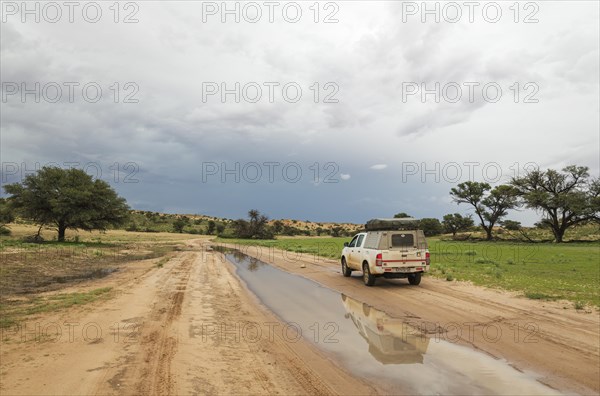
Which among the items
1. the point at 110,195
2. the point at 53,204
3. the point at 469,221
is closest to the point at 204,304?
the point at 53,204

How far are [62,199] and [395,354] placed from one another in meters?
41.5

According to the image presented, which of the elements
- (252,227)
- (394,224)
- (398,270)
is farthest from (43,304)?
(252,227)

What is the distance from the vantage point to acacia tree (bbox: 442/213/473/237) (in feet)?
267

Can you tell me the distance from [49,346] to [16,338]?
1.04 meters

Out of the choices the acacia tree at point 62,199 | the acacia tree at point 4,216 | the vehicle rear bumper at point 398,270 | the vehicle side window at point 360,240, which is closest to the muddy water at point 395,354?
the vehicle rear bumper at point 398,270

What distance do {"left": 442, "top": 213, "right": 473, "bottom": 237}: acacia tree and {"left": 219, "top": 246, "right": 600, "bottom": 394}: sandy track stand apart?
72103 millimetres

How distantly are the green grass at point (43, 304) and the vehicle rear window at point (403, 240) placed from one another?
10.2 m

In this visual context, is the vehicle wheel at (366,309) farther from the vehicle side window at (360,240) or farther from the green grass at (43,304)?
the green grass at (43,304)

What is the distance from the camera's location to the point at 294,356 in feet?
22.4

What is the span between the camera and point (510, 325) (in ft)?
29.2

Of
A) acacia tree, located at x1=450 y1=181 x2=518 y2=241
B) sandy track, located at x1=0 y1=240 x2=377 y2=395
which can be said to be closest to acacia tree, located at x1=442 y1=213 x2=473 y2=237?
acacia tree, located at x1=450 y1=181 x2=518 y2=241

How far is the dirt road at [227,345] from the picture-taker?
5.45m

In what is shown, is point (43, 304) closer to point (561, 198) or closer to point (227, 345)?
point (227, 345)

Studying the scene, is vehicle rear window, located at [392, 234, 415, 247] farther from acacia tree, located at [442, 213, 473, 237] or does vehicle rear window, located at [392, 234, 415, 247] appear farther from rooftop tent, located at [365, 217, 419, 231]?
acacia tree, located at [442, 213, 473, 237]
